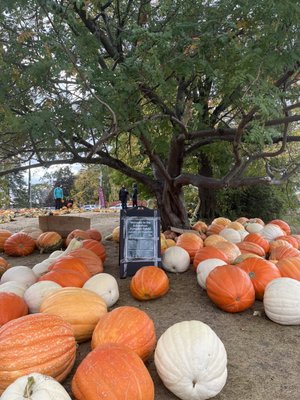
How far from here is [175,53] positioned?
13.9ft

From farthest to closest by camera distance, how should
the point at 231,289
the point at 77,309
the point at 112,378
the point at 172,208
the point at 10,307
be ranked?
1. the point at 172,208
2. the point at 231,289
3. the point at 10,307
4. the point at 77,309
5. the point at 112,378

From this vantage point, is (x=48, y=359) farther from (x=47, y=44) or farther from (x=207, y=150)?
(x=207, y=150)

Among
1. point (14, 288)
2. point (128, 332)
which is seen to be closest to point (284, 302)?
point (128, 332)

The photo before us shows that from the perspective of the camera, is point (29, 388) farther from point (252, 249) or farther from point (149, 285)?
point (252, 249)

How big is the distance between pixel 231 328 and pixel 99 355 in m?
1.62

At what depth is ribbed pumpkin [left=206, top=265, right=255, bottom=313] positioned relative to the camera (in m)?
3.69

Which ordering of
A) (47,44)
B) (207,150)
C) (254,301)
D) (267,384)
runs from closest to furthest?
(267,384) < (47,44) < (254,301) < (207,150)

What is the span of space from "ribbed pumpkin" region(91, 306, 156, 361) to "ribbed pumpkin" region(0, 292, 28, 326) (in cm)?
92

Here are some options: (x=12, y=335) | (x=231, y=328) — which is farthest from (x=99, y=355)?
(x=231, y=328)

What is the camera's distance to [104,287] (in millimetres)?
3844

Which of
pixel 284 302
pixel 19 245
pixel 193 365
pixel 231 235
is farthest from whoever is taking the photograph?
pixel 19 245

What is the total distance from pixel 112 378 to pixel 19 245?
16.8 feet

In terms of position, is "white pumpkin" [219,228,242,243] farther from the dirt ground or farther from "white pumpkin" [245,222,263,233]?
the dirt ground

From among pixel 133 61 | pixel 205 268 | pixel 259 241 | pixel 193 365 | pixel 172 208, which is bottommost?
pixel 193 365
